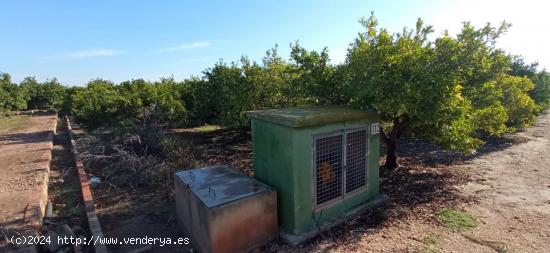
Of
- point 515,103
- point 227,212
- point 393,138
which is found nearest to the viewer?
point 227,212

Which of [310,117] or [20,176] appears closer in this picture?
[310,117]

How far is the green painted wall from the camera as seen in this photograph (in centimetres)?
418

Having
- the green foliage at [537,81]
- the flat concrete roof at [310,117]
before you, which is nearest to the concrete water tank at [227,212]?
the flat concrete roof at [310,117]

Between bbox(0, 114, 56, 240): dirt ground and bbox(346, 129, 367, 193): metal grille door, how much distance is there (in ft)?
17.4

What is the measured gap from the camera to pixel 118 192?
6727mm

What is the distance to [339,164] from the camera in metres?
4.77

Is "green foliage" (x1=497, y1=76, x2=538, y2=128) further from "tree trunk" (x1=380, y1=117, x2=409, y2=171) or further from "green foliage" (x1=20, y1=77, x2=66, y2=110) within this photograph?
"green foliage" (x1=20, y1=77, x2=66, y2=110)

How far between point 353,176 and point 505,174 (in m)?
4.81

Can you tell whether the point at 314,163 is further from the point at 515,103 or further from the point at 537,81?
the point at 537,81

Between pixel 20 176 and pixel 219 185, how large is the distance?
6.28 metres

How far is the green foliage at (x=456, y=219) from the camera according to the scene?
4.64 metres

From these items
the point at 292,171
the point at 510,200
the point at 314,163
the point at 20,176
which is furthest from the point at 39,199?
the point at 510,200

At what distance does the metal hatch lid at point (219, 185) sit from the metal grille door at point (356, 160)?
4.68ft

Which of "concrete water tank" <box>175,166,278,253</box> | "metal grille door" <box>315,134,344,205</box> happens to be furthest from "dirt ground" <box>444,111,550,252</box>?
"concrete water tank" <box>175,166,278,253</box>
